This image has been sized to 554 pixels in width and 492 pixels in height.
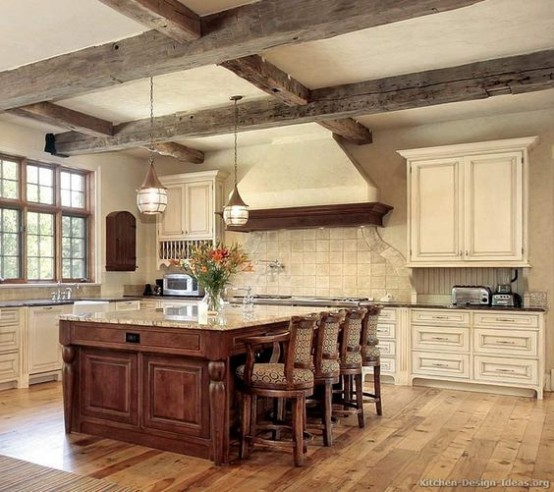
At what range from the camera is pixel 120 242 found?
7957 millimetres

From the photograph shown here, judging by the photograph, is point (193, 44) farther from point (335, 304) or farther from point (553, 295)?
point (553, 295)

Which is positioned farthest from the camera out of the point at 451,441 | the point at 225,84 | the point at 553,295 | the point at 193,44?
the point at 553,295

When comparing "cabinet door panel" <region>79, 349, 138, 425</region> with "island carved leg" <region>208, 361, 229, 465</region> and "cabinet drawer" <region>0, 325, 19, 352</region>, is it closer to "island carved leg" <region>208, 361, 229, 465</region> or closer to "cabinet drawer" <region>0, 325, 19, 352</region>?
"island carved leg" <region>208, 361, 229, 465</region>

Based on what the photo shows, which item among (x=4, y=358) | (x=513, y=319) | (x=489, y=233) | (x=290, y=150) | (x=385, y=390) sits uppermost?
(x=290, y=150)

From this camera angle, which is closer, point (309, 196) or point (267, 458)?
point (267, 458)

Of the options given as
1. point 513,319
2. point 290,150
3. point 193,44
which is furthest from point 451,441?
point 290,150

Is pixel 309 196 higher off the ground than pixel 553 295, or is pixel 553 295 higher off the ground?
pixel 309 196

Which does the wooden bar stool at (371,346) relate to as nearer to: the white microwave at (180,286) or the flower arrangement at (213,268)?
the flower arrangement at (213,268)

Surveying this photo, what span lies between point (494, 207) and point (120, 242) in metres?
5.02

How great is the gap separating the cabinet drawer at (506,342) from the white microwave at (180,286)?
12.3 ft

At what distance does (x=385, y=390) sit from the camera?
231 inches

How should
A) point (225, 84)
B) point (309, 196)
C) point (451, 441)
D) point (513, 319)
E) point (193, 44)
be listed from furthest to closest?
point (309, 196), point (513, 319), point (225, 84), point (451, 441), point (193, 44)

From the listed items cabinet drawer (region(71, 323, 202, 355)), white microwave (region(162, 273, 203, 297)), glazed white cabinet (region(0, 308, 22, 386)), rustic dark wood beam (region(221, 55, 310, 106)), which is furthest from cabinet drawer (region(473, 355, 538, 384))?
glazed white cabinet (region(0, 308, 22, 386))

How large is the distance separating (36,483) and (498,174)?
197 inches
